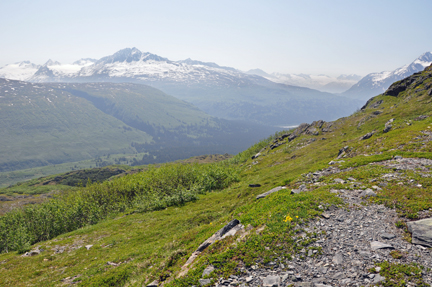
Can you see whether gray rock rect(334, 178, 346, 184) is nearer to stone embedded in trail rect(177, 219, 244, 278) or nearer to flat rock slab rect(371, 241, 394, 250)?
flat rock slab rect(371, 241, 394, 250)

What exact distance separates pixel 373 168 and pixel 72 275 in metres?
33.2

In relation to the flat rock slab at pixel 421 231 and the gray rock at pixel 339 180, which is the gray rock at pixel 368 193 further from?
the flat rock slab at pixel 421 231

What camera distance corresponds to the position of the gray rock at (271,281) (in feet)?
34.9

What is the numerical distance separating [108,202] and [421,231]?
63.2 m

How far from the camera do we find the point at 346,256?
11.4 m

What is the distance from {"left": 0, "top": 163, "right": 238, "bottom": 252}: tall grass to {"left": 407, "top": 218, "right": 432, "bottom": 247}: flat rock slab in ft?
119

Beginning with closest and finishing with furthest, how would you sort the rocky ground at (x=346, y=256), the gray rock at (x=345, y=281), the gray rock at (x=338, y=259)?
the gray rock at (x=345, y=281) < the rocky ground at (x=346, y=256) < the gray rock at (x=338, y=259)

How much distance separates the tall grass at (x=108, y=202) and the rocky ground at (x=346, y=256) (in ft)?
109

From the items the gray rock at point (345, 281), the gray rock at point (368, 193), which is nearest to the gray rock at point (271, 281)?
the gray rock at point (345, 281)

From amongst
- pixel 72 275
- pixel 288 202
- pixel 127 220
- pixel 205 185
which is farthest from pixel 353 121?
pixel 72 275

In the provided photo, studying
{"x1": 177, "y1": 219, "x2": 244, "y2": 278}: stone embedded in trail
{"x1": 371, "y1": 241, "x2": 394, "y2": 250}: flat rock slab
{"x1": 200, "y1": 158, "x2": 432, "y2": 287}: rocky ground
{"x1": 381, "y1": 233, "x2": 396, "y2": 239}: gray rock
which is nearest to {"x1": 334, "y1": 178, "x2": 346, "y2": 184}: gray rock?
{"x1": 200, "y1": 158, "x2": 432, "y2": 287}: rocky ground

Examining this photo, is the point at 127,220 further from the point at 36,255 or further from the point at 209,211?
the point at 209,211

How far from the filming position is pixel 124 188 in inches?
2363

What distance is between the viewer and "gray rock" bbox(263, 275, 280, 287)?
1063 centimetres
